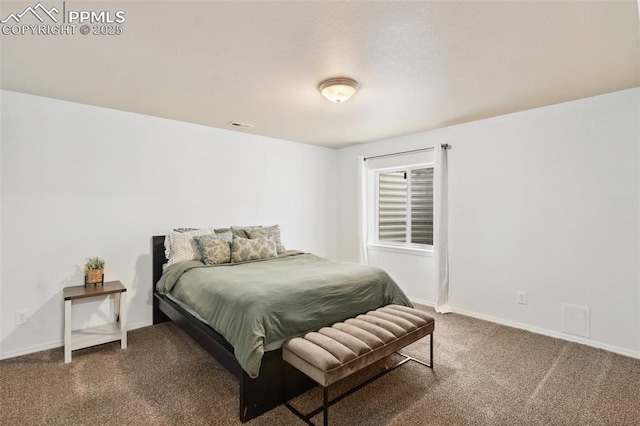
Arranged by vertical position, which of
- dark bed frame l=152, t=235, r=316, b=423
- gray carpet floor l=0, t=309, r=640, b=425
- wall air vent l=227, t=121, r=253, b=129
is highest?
wall air vent l=227, t=121, r=253, b=129

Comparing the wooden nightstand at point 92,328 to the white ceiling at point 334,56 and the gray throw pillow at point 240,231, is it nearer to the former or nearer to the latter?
the gray throw pillow at point 240,231

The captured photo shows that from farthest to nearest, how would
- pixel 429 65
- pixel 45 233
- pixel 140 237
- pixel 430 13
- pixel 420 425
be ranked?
1. pixel 140 237
2. pixel 45 233
3. pixel 429 65
4. pixel 420 425
5. pixel 430 13

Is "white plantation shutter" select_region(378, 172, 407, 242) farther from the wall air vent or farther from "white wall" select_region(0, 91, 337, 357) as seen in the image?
the wall air vent

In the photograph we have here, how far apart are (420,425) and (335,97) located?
2.36 meters

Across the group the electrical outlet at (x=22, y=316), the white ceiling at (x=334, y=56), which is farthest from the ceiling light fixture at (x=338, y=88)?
the electrical outlet at (x=22, y=316)

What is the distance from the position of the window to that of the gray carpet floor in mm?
1913

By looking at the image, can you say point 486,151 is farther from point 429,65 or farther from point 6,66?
point 6,66

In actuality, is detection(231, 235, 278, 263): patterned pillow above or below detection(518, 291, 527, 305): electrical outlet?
above

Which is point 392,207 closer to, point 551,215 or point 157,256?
point 551,215

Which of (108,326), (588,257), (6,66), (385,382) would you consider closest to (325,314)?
(385,382)

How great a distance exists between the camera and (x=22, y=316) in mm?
2873

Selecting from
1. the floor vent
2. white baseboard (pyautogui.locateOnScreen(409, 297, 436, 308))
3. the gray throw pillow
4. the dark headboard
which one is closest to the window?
white baseboard (pyautogui.locateOnScreen(409, 297, 436, 308))

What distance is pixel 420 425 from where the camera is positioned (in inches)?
75.4

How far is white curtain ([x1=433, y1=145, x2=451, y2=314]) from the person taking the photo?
404cm
